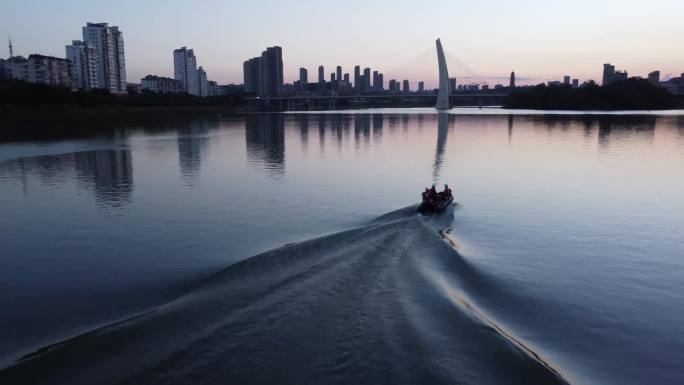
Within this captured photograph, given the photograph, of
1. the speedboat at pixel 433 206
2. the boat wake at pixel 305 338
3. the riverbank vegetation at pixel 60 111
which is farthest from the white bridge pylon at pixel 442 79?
the boat wake at pixel 305 338

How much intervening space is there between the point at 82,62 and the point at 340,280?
558ft

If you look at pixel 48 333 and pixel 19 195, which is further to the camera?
pixel 19 195

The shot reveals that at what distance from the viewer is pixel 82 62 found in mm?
154125

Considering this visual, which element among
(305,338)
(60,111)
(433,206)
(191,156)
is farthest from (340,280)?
(60,111)

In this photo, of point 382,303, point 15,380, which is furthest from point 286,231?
point 15,380

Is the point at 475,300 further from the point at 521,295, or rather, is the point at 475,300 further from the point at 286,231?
the point at 286,231

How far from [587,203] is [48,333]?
17191 millimetres

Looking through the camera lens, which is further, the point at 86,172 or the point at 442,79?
the point at 442,79

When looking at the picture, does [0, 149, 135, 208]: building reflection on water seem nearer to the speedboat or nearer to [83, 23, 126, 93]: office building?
the speedboat

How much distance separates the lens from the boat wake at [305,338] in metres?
6.64

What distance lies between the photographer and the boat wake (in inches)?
261

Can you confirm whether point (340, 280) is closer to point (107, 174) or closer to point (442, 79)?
point (107, 174)

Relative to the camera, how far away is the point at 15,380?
21.7 feet

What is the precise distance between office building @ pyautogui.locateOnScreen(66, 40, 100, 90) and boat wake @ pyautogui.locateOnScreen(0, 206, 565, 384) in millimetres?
166217
